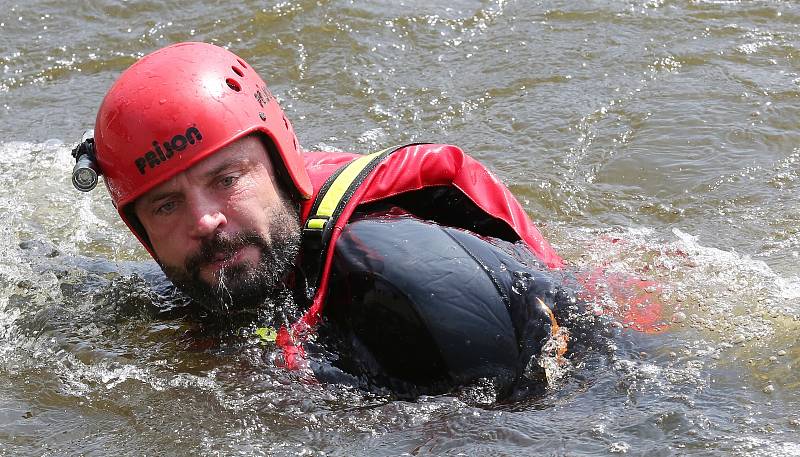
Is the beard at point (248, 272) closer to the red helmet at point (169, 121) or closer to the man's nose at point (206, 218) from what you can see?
the man's nose at point (206, 218)

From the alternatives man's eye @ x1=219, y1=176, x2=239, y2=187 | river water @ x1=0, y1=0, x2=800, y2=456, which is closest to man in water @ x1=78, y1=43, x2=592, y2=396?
man's eye @ x1=219, y1=176, x2=239, y2=187

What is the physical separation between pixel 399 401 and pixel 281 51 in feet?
15.8

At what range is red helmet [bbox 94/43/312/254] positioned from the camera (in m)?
4.02

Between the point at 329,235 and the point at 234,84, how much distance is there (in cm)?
77

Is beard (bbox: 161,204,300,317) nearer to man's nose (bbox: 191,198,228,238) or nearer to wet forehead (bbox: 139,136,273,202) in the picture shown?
man's nose (bbox: 191,198,228,238)

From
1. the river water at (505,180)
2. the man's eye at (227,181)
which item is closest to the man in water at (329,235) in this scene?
the man's eye at (227,181)

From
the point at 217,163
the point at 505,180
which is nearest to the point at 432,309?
the point at 217,163

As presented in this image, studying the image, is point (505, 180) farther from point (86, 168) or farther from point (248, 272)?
point (86, 168)

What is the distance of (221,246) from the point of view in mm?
4055

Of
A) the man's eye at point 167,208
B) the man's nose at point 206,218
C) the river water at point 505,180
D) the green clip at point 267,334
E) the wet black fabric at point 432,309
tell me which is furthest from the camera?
the green clip at point 267,334

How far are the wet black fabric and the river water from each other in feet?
0.39

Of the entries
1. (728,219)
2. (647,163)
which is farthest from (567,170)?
(728,219)

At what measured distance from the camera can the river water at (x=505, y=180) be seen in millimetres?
3748

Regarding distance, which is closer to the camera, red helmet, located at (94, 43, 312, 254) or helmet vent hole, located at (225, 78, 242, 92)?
red helmet, located at (94, 43, 312, 254)
